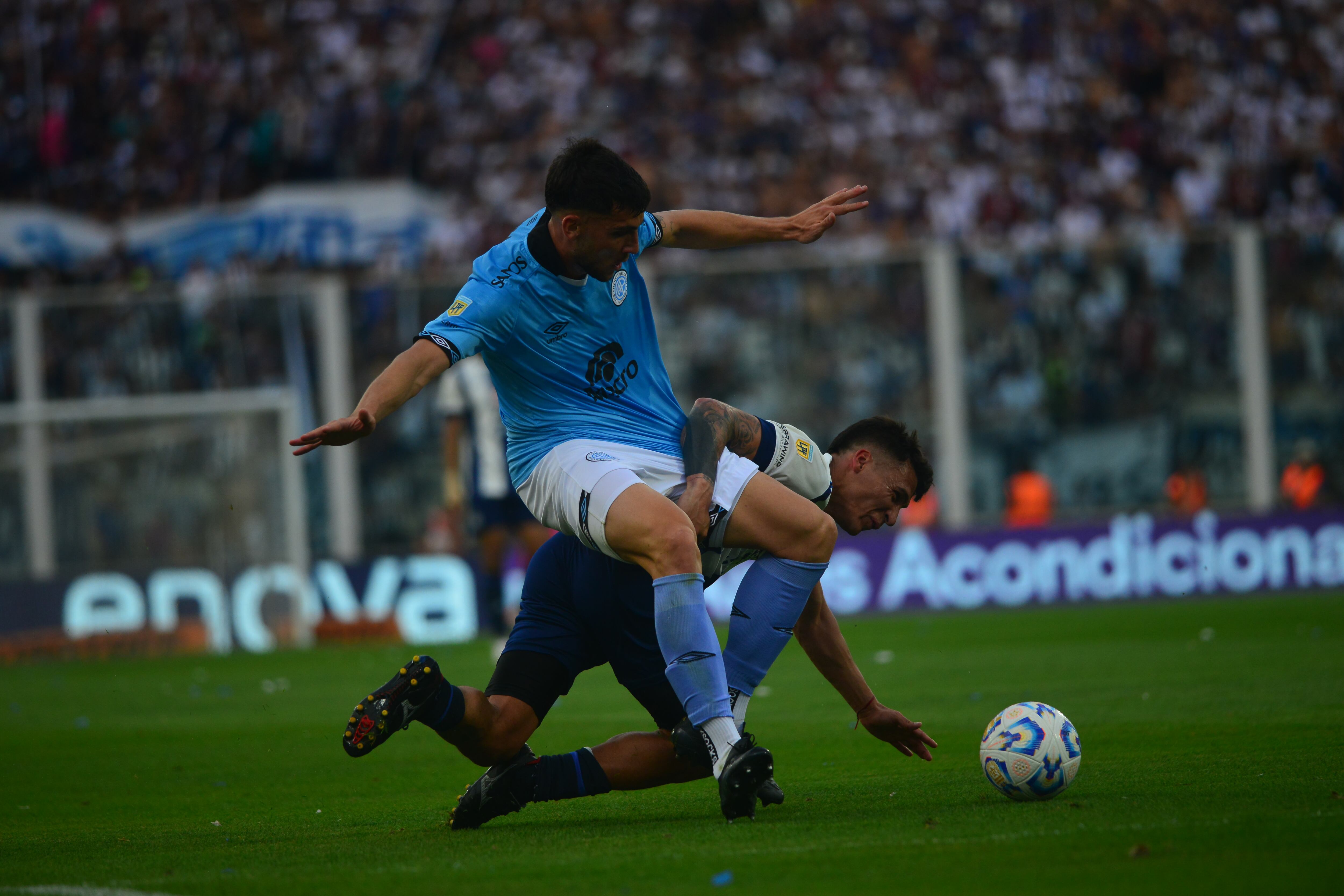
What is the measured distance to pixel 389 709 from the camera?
4.61m

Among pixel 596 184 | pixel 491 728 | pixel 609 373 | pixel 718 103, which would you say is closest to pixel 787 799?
pixel 491 728

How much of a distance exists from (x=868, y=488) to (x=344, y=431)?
1797 millimetres

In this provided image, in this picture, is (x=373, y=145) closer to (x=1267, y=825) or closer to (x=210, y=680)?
(x=210, y=680)

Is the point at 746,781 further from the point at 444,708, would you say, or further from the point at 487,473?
the point at 487,473

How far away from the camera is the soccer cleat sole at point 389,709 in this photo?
15.0 feet

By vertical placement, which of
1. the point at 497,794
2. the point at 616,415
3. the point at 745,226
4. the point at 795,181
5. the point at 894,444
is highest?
the point at 795,181

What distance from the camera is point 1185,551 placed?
15.7 metres

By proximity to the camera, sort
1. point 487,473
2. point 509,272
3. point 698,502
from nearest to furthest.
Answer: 1. point 698,502
2. point 509,272
3. point 487,473

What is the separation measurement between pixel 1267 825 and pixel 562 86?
1907 cm

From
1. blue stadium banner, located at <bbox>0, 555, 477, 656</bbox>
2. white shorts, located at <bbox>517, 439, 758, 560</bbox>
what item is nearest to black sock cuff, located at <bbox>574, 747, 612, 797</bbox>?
white shorts, located at <bbox>517, 439, 758, 560</bbox>

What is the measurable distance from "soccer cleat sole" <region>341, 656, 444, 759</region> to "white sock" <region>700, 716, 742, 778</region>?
2.62ft

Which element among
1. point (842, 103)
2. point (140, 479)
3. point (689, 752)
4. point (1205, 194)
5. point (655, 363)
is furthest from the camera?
point (842, 103)

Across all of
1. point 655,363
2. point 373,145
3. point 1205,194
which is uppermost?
point 373,145

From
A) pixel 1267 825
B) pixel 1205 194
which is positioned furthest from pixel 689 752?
pixel 1205 194
